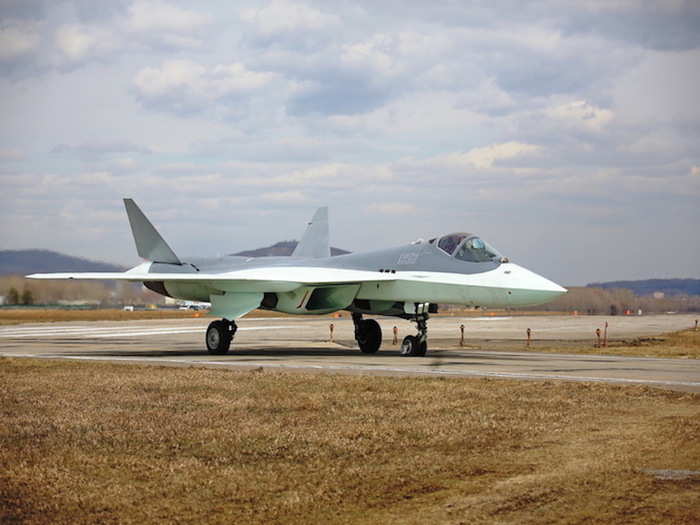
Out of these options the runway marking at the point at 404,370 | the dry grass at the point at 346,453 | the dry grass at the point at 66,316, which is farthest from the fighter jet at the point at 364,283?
the dry grass at the point at 66,316

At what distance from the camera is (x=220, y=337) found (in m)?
21.2

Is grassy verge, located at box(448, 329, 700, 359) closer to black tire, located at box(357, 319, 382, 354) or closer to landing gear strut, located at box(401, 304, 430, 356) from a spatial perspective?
black tire, located at box(357, 319, 382, 354)

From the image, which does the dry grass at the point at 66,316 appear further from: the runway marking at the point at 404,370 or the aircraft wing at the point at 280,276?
the runway marking at the point at 404,370

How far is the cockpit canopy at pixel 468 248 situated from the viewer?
19156 mm

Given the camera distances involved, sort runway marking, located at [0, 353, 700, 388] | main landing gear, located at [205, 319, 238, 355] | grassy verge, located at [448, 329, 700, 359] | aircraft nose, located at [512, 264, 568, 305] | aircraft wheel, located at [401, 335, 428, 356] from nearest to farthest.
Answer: runway marking, located at [0, 353, 700, 388] → aircraft nose, located at [512, 264, 568, 305] → aircraft wheel, located at [401, 335, 428, 356] → main landing gear, located at [205, 319, 238, 355] → grassy verge, located at [448, 329, 700, 359]

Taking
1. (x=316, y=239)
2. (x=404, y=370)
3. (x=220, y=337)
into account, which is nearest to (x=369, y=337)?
(x=220, y=337)

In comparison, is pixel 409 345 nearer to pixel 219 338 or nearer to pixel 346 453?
pixel 219 338

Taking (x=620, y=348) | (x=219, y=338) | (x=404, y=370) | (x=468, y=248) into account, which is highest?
(x=468, y=248)

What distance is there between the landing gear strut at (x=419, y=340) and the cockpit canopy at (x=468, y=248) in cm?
154

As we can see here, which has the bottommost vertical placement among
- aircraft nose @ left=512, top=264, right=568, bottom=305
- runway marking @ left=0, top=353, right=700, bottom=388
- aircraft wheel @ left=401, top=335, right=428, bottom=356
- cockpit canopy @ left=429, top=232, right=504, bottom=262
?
runway marking @ left=0, top=353, right=700, bottom=388

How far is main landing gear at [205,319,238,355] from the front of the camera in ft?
69.6

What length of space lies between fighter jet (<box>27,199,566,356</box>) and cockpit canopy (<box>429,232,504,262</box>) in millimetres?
23

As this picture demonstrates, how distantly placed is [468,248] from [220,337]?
6.63 metres

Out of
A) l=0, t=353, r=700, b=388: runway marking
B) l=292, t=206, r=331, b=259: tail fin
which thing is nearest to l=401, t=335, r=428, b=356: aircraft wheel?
l=0, t=353, r=700, b=388: runway marking
